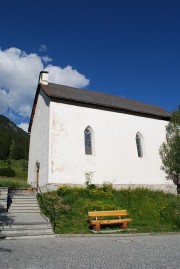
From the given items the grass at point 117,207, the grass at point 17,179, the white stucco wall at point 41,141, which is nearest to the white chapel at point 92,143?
the white stucco wall at point 41,141

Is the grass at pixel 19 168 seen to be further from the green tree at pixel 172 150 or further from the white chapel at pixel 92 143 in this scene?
the green tree at pixel 172 150

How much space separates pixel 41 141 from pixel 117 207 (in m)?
10.6

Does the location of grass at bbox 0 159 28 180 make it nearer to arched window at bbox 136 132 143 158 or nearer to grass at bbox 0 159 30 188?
grass at bbox 0 159 30 188

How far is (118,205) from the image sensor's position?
672 inches

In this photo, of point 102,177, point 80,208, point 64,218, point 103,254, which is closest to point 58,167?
point 102,177

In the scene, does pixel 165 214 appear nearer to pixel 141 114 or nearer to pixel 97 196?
pixel 97 196

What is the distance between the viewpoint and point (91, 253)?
8438 millimetres

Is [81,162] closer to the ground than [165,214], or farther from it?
farther from it

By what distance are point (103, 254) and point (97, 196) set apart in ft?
32.7

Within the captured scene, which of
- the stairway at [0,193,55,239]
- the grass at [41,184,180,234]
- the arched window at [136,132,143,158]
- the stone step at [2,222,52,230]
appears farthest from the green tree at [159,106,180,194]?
the stone step at [2,222,52,230]

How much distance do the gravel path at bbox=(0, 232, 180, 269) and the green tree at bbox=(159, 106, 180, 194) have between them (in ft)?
49.8

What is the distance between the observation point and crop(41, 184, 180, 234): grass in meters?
13.4

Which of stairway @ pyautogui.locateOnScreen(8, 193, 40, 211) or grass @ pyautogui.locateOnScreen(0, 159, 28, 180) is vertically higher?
grass @ pyautogui.locateOnScreen(0, 159, 28, 180)

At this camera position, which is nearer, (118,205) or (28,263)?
(28,263)
